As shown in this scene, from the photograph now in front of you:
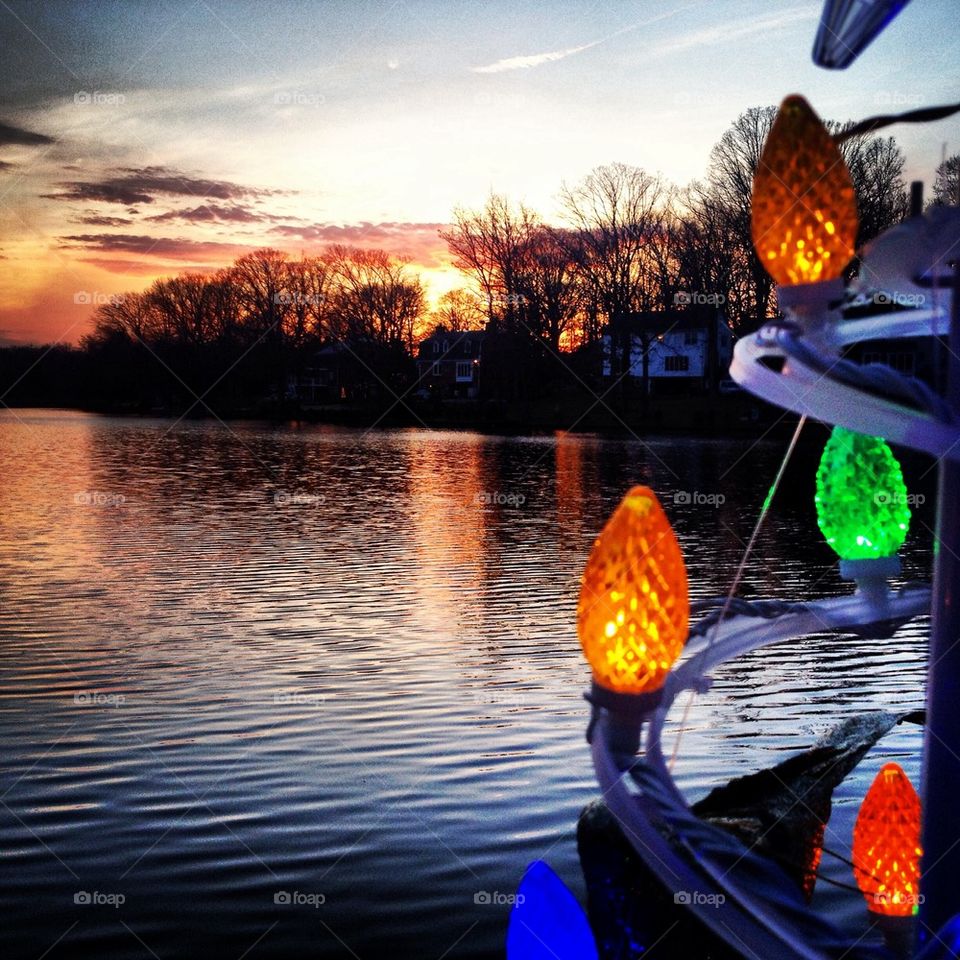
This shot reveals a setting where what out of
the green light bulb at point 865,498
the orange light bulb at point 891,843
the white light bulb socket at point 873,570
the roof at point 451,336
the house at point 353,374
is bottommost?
the orange light bulb at point 891,843

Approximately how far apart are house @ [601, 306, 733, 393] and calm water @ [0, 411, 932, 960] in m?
47.0

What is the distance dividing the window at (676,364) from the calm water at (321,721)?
209 feet

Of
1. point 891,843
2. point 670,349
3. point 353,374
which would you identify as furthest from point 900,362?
point 353,374

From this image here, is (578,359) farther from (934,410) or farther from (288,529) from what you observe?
(934,410)

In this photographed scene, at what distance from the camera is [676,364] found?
84.2 meters

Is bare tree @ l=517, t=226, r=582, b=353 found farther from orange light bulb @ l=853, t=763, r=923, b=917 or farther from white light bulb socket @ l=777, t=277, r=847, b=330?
white light bulb socket @ l=777, t=277, r=847, b=330

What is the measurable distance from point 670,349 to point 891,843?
267 feet

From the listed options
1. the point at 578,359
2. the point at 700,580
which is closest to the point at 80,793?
the point at 700,580

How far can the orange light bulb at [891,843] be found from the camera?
3041 mm

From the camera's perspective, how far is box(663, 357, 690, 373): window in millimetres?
83875

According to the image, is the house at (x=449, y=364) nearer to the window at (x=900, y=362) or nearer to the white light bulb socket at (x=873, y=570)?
the window at (x=900, y=362)

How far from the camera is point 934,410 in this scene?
205 centimetres

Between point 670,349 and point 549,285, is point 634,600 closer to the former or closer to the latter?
point 549,285

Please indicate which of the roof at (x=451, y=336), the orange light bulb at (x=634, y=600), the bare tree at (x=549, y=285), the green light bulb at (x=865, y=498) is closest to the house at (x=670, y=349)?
the bare tree at (x=549, y=285)
